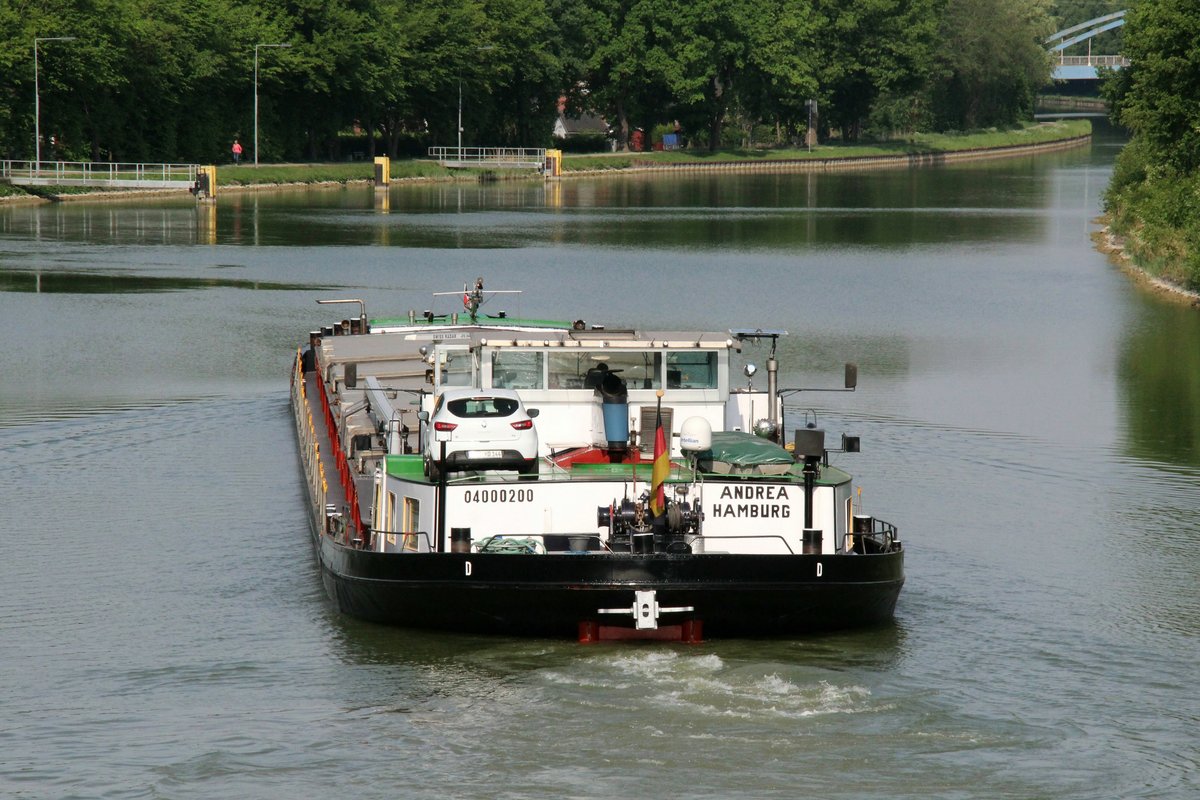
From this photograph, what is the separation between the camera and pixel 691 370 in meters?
31.4

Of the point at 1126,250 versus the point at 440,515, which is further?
the point at 1126,250

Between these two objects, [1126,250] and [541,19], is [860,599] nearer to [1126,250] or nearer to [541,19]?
[1126,250]

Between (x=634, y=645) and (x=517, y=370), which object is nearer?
(x=634, y=645)

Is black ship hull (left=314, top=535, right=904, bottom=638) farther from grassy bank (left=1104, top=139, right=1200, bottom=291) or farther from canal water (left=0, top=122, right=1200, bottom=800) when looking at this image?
grassy bank (left=1104, top=139, right=1200, bottom=291)

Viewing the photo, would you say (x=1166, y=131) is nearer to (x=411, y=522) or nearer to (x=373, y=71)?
(x=411, y=522)

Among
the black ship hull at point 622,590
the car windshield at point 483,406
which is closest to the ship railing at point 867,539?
the black ship hull at point 622,590

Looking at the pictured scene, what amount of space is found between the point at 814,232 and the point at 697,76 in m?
83.5

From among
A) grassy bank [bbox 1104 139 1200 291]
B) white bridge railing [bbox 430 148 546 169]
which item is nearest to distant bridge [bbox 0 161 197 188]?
white bridge railing [bbox 430 148 546 169]

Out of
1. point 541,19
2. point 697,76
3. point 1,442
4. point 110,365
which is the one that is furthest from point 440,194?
point 1,442

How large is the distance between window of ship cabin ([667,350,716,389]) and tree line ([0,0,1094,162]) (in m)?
95.5

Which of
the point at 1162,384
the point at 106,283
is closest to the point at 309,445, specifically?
the point at 1162,384

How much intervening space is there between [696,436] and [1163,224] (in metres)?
55.5

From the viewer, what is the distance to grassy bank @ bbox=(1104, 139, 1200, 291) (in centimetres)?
7125

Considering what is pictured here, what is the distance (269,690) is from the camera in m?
24.6
